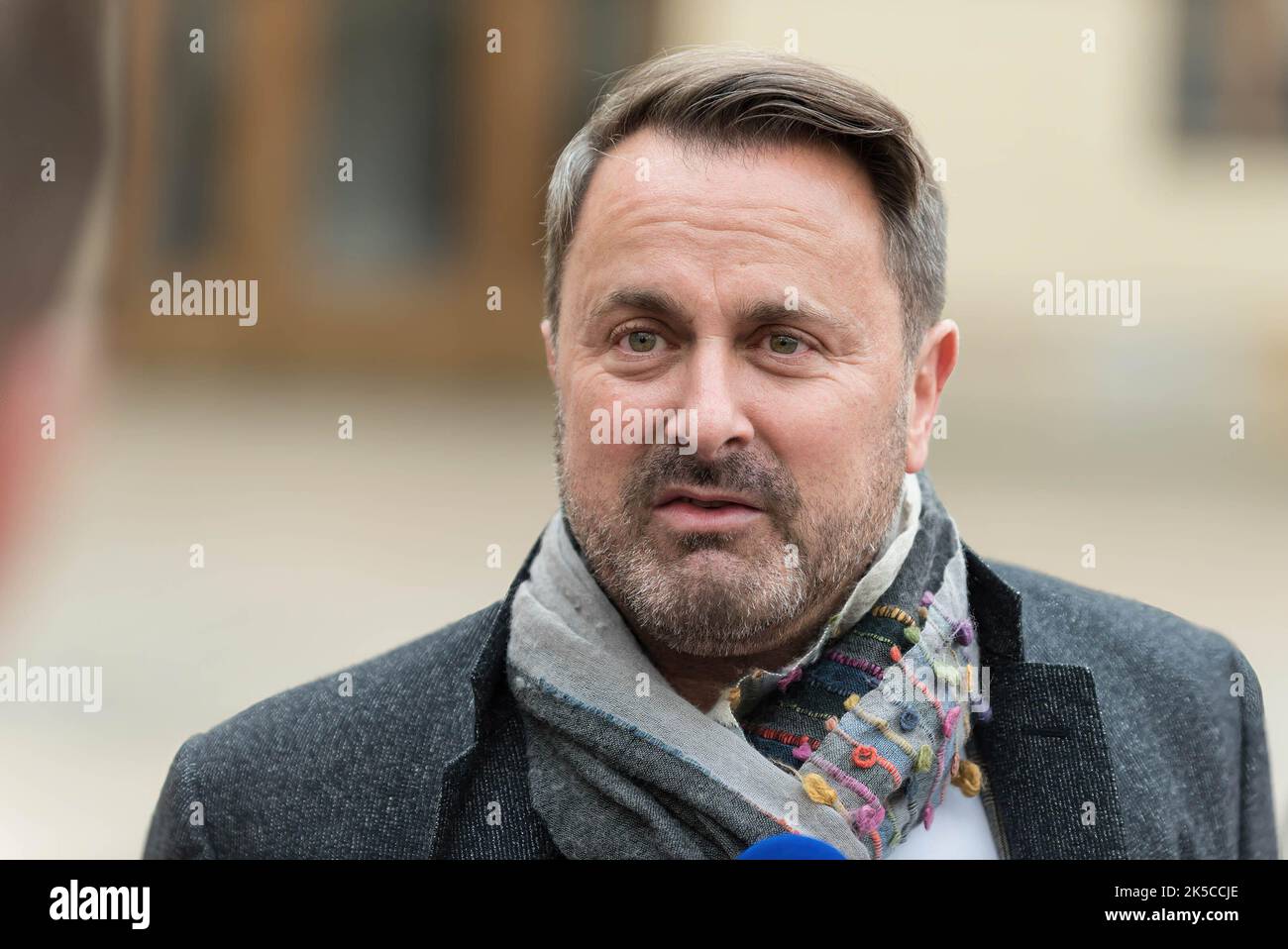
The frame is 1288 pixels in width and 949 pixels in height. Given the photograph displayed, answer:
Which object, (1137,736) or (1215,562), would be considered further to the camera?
(1215,562)

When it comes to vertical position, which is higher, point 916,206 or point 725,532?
point 916,206

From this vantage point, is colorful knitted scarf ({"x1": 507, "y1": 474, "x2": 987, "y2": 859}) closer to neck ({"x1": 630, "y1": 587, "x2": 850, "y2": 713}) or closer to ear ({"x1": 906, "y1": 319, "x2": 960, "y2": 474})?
neck ({"x1": 630, "y1": 587, "x2": 850, "y2": 713})

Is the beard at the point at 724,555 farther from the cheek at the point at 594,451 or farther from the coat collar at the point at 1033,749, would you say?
the coat collar at the point at 1033,749

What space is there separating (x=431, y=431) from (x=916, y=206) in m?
8.45

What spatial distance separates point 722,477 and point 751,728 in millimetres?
406

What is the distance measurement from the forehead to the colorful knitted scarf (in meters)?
0.45

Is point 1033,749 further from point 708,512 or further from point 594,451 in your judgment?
point 594,451

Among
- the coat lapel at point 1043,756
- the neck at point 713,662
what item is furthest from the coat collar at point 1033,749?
the neck at point 713,662

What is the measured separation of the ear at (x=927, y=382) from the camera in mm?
2381

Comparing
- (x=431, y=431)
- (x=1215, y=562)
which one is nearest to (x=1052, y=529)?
(x=1215, y=562)

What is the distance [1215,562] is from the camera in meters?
7.32

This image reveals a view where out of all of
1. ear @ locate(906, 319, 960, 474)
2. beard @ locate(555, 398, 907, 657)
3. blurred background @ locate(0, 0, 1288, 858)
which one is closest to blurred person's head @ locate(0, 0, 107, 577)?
beard @ locate(555, 398, 907, 657)

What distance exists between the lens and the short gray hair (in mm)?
2189
